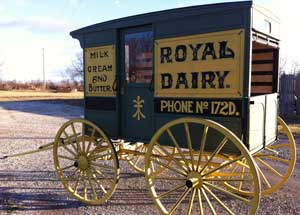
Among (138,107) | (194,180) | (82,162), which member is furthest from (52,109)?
(194,180)

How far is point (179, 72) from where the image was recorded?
371 cm

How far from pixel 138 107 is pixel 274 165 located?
10.9ft

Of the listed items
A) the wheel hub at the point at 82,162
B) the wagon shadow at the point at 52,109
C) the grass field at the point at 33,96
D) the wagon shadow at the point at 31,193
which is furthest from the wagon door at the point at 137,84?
the grass field at the point at 33,96

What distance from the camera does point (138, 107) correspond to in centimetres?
418

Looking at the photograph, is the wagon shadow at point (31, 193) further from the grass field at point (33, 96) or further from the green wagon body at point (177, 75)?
the grass field at point (33, 96)

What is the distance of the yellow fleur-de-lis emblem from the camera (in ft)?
13.6

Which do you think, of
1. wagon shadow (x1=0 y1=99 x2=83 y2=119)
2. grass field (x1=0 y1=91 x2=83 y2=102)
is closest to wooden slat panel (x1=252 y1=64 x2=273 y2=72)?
wagon shadow (x1=0 y1=99 x2=83 y2=119)

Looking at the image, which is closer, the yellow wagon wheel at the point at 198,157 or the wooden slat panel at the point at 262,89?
the yellow wagon wheel at the point at 198,157

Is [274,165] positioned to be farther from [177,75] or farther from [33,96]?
[33,96]

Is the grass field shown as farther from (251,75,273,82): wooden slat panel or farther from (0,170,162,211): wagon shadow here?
(251,75,273,82): wooden slat panel

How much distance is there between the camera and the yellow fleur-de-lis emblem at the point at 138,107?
4142mm

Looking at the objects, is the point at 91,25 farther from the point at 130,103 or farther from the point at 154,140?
the point at 154,140

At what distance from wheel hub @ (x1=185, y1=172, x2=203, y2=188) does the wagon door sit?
847mm

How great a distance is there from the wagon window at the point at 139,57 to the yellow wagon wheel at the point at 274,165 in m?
1.73
